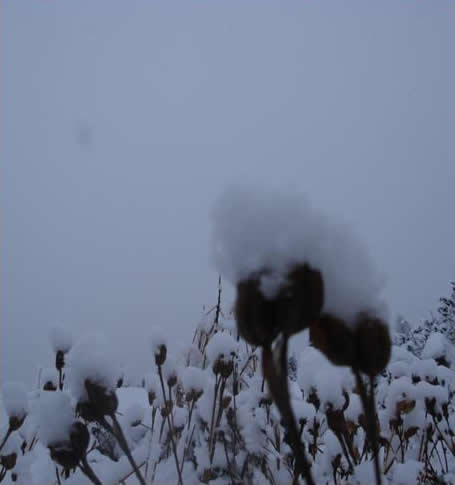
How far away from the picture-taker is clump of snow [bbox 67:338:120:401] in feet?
2.93

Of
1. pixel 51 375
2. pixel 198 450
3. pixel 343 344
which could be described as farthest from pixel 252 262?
pixel 51 375

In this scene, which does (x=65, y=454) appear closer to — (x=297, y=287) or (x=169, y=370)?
(x=297, y=287)

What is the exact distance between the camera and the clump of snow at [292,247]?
52 centimetres

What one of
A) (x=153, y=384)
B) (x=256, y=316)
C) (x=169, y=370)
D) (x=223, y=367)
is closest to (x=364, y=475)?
(x=223, y=367)

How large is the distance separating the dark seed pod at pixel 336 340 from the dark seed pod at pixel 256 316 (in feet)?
0.30

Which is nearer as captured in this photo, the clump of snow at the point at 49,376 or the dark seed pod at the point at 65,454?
the dark seed pod at the point at 65,454

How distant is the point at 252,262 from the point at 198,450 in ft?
4.91

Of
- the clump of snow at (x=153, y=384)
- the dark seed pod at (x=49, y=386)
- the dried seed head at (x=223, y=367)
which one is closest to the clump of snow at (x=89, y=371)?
the dried seed head at (x=223, y=367)

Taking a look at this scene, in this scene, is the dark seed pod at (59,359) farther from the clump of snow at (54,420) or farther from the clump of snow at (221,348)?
the clump of snow at (54,420)

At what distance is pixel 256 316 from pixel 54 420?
609mm

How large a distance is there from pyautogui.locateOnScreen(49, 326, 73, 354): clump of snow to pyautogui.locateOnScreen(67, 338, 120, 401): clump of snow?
1.00 metres

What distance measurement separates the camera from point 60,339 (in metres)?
1.89

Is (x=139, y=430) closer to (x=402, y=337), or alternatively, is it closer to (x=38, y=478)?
(x=38, y=478)

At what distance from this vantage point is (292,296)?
49 cm
